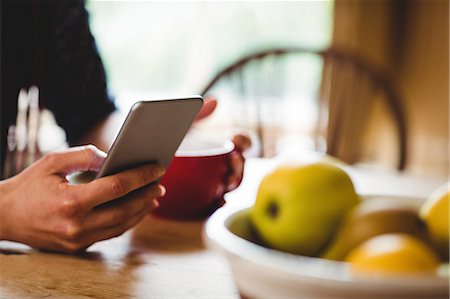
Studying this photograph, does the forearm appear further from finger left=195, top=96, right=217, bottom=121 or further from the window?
the window

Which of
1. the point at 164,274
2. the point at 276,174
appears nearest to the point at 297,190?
the point at 276,174

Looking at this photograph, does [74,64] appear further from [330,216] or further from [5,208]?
[330,216]

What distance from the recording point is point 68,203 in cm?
66

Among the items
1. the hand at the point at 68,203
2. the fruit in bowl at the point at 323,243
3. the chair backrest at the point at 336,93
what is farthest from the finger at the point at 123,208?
the chair backrest at the point at 336,93

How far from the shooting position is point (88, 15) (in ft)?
4.02

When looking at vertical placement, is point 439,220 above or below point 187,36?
above

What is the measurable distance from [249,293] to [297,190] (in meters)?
0.08

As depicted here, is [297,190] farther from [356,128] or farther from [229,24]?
[229,24]

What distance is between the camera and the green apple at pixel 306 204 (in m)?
0.43

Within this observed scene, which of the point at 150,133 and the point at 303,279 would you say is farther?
the point at 150,133

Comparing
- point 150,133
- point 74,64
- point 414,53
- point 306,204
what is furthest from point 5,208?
point 414,53

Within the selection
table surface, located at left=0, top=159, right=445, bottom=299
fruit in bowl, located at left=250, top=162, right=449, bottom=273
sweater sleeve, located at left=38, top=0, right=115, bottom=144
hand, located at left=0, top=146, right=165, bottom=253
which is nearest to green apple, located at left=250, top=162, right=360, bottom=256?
fruit in bowl, located at left=250, top=162, right=449, bottom=273

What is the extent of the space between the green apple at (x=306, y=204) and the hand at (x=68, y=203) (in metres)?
0.25

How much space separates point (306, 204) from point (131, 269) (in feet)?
0.91
